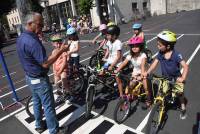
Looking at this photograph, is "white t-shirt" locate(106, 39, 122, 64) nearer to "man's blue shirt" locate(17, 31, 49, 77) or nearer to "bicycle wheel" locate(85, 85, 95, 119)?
"bicycle wheel" locate(85, 85, 95, 119)

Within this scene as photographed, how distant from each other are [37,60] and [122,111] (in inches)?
101

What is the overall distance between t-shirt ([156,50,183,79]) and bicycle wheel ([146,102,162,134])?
2.80 ft

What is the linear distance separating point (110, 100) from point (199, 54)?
20.4 ft

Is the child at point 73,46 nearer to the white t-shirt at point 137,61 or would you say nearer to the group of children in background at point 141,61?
the group of children in background at point 141,61

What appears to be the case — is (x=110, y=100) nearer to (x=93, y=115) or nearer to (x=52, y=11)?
(x=93, y=115)

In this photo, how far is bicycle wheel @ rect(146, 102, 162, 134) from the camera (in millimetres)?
4609

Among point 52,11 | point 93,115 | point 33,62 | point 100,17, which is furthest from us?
point 52,11

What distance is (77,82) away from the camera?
7.59 m

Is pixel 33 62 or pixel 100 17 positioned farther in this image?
pixel 100 17

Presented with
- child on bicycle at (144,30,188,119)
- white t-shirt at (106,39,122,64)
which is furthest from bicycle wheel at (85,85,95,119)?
child on bicycle at (144,30,188,119)

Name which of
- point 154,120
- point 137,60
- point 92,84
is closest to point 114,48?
point 137,60

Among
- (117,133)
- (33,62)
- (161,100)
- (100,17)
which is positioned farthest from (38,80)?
(100,17)

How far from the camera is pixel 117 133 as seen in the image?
530cm

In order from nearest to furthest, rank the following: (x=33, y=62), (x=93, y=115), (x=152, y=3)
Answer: (x=33, y=62) → (x=93, y=115) → (x=152, y=3)
